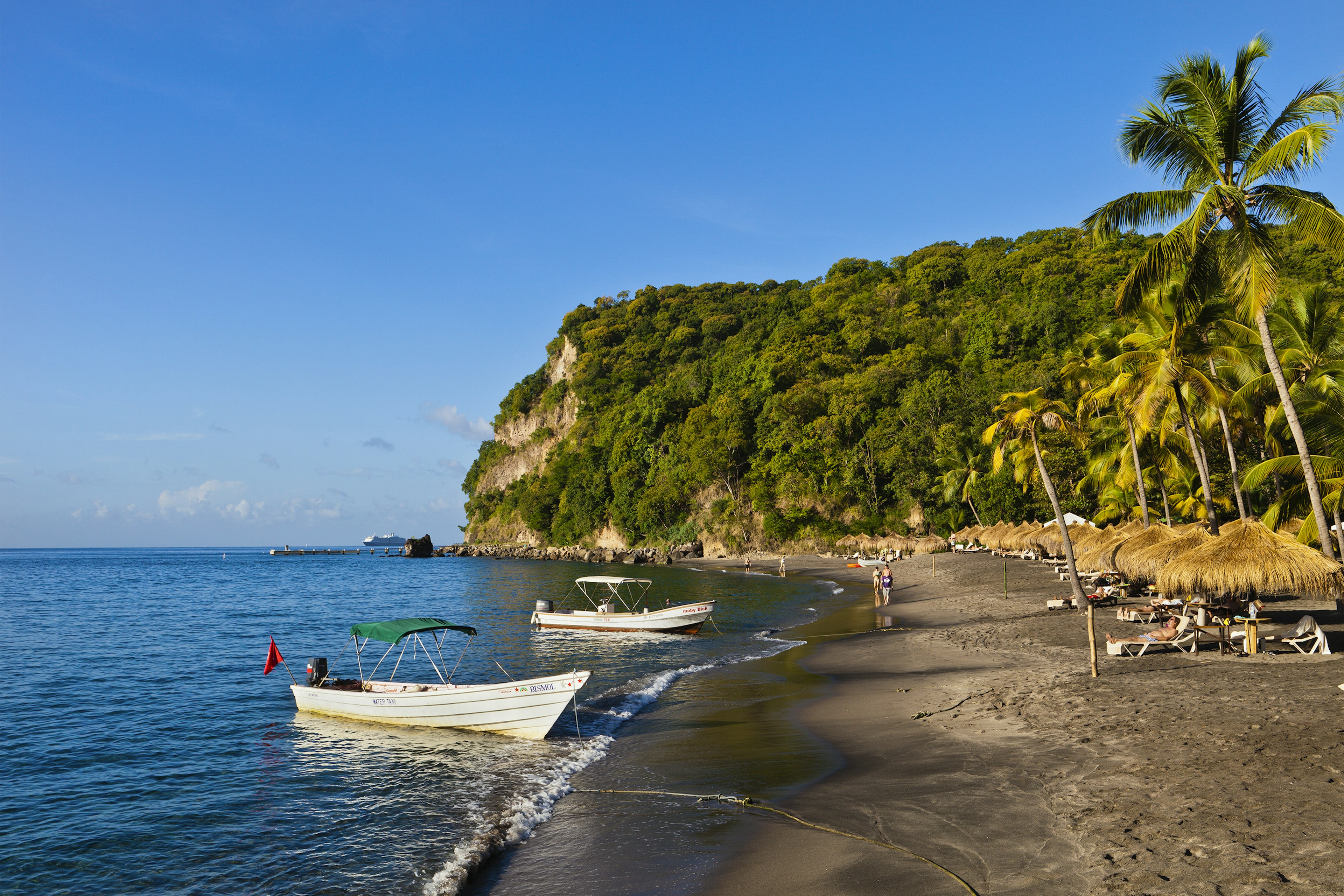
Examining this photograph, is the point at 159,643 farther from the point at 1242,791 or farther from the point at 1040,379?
the point at 1040,379

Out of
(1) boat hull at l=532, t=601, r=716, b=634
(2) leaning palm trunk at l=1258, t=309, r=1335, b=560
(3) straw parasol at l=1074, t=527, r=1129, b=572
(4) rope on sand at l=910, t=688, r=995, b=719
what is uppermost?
(2) leaning palm trunk at l=1258, t=309, r=1335, b=560

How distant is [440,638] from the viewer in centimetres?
3325

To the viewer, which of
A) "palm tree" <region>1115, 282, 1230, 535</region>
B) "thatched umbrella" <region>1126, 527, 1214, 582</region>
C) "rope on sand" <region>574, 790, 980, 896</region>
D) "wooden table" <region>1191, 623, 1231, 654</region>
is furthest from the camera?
"palm tree" <region>1115, 282, 1230, 535</region>

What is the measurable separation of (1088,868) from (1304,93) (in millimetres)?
15767

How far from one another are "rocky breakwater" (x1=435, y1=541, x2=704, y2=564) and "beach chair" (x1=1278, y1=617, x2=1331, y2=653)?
68.3 metres

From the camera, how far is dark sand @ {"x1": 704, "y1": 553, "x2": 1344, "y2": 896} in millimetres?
6996

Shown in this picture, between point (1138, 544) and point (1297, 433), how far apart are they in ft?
26.5

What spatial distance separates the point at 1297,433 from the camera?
14.7 meters

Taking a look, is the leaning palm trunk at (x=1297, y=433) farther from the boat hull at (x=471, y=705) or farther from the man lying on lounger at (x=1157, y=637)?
the boat hull at (x=471, y=705)

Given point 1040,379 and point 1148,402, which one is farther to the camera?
point 1040,379

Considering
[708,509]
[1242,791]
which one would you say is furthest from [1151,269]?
[708,509]

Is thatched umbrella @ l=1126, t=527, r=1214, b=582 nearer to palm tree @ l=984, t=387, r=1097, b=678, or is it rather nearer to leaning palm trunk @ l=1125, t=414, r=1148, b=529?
palm tree @ l=984, t=387, r=1097, b=678

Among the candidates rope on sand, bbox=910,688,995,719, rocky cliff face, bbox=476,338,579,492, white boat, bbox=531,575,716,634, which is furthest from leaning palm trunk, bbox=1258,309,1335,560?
rocky cliff face, bbox=476,338,579,492

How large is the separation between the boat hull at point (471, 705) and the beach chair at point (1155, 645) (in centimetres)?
1166
